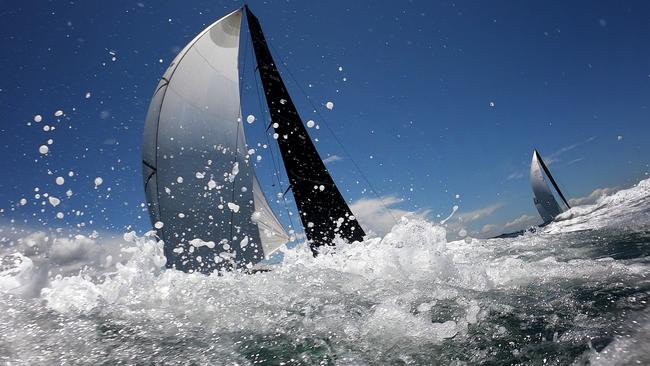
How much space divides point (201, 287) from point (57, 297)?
1264 mm

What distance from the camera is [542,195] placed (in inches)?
1630

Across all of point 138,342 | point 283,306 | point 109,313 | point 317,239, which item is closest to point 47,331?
point 109,313

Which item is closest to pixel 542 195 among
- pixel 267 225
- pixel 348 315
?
pixel 267 225

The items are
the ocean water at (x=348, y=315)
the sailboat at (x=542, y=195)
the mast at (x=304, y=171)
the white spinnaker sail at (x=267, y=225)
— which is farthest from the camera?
the sailboat at (x=542, y=195)

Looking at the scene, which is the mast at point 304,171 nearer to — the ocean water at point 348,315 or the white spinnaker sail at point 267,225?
the white spinnaker sail at point 267,225

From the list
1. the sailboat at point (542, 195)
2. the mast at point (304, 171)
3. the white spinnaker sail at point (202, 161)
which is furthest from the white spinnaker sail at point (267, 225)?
the sailboat at point (542, 195)

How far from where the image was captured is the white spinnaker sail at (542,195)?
40469 mm

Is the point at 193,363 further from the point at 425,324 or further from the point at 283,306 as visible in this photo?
the point at 425,324

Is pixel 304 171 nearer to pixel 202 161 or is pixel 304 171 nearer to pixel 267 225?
pixel 267 225

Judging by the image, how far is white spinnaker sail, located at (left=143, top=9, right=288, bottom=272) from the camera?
943cm

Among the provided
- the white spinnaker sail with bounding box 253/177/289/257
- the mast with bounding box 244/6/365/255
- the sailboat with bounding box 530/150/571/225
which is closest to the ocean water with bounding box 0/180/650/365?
the mast with bounding box 244/6/365/255

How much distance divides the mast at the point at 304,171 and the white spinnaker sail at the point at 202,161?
1510 millimetres

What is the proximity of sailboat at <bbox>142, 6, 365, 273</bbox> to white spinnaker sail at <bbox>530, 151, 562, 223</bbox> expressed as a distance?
39.4 metres

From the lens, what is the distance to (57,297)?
10.1 ft
